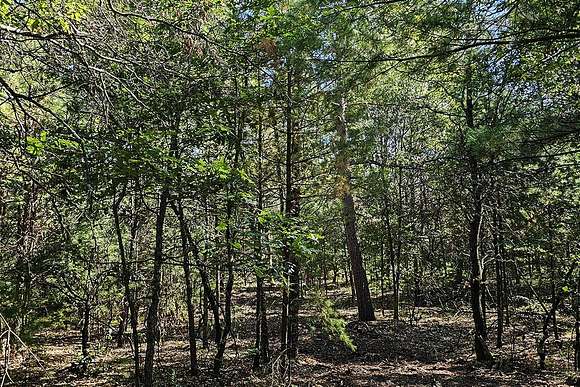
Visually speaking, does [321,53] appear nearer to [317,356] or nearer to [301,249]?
[301,249]

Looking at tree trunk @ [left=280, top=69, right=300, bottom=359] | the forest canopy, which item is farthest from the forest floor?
tree trunk @ [left=280, top=69, right=300, bottom=359]

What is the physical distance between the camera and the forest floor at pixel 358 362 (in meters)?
8.19

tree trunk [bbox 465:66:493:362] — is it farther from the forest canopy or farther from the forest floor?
the forest floor

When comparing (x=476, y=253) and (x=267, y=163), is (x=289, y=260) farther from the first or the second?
(x=476, y=253)

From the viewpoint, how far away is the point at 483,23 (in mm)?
4418

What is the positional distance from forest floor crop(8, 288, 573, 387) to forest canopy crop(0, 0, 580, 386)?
9 centimetres

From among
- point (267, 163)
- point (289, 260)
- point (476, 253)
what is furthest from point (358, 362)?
point (267, 163)

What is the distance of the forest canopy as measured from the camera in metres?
4.07

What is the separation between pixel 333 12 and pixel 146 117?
261 centimetres

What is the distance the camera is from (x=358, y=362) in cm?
973

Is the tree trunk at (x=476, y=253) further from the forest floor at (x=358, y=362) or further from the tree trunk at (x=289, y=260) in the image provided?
the tree trunk at (x=289, y=260)

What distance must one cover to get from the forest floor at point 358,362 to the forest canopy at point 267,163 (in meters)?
0.09

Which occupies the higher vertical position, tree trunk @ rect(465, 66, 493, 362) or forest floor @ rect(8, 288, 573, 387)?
tree trunk @ rect(465, 66, 493, 362)

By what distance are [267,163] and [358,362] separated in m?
4.95
